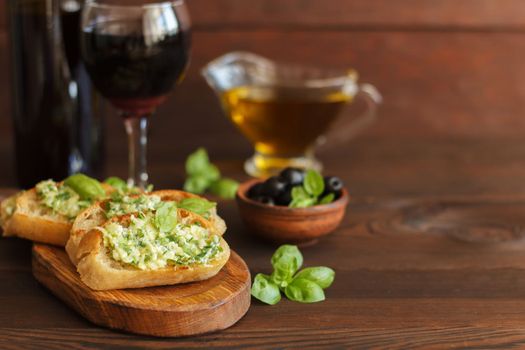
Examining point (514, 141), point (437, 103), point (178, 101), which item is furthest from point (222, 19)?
point (514, 141)

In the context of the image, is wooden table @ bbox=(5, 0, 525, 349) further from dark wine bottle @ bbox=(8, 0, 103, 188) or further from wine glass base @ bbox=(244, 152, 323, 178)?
dark wine bottle @ bbox=(8, 0, 103, 188)

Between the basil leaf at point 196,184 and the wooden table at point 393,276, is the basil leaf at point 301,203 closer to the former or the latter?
the wooden table at point 393,276

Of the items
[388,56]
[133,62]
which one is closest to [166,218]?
[133,62]

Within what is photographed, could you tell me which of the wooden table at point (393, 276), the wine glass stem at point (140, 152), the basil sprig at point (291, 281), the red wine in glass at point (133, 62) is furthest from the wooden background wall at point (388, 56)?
the basil sprig at point (291, 281)

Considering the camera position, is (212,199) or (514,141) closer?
(212,199)

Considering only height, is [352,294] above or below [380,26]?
below

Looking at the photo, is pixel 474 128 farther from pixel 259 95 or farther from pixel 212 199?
pixel 212 199
